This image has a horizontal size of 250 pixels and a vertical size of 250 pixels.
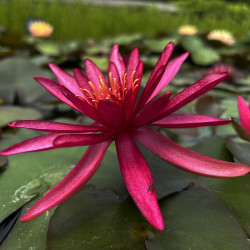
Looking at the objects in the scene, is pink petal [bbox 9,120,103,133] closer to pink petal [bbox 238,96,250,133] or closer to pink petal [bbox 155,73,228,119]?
pink petal [bbox 155,73,228,119]

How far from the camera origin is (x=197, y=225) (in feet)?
1.34

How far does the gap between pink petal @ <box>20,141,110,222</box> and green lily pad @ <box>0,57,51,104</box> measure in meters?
0.66

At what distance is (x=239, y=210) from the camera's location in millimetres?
439

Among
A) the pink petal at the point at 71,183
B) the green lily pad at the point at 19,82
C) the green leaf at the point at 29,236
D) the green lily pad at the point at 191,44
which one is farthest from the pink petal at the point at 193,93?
the green lily pad at the point at 191,44

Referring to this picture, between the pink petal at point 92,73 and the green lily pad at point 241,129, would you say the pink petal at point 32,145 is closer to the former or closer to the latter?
the pink petal at point 92,73

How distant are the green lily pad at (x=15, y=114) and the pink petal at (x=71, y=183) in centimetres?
44

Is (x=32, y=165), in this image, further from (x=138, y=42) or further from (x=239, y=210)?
(x=138, y=42)

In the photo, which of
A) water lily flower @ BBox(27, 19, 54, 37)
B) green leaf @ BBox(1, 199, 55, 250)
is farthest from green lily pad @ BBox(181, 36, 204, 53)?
green leaf @ BBox(1, 199, 55, 250)

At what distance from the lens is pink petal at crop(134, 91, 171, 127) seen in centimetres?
38

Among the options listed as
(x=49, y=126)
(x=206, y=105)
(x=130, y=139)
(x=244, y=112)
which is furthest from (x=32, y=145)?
(x=206, y=105)

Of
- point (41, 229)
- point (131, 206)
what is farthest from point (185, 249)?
point (41, 229)

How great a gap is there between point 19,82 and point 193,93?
80cm

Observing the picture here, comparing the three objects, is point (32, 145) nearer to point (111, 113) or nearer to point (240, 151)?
point (111, 113)

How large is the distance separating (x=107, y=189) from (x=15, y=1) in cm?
289
